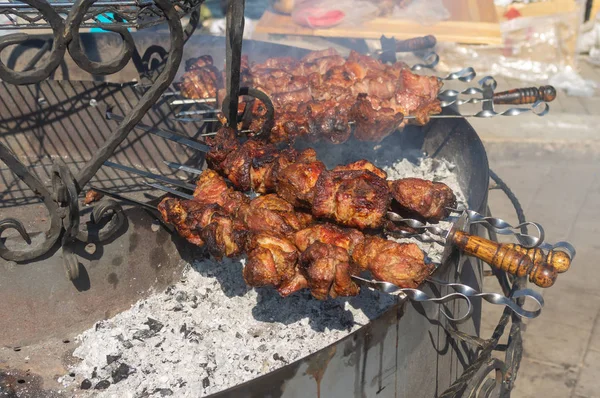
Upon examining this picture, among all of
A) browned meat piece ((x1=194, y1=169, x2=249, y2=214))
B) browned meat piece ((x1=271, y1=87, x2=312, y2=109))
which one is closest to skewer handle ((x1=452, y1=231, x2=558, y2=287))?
browned meat piece ((x1=194, y1=169, x2=249, y2=214))

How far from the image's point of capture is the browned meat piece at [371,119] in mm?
3484

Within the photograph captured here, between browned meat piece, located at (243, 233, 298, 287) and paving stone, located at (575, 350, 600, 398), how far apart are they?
8.54 feet

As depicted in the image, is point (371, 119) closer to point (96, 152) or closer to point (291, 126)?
point (291, 126)

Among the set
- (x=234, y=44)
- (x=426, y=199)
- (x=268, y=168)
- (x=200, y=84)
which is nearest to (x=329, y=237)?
(x=426, y=199)

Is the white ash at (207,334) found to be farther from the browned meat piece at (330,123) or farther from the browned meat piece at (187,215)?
the browned meat piece at (330,123)

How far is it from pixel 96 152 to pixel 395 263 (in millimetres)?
1313

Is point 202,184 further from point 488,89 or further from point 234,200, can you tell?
point 488,89

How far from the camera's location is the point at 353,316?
9.53 feet

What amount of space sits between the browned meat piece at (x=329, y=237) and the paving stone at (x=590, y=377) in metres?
2.43

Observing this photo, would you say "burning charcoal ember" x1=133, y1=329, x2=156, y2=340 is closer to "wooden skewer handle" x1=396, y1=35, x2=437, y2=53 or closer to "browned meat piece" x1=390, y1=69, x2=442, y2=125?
"browned meat piece" x1=390, y1=69, x2=442, y2=125

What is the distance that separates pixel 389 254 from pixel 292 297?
2.56 feet

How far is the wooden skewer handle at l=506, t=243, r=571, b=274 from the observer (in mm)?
2285

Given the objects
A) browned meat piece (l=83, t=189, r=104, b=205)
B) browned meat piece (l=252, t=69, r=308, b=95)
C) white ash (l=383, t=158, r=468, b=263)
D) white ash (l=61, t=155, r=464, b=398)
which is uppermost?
browned meat piece (l=252, t=69, r=308, b=95)

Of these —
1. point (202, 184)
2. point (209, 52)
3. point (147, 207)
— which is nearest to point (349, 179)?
point (202, 184)
